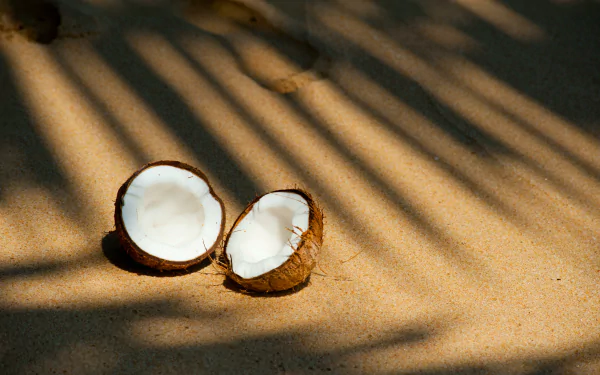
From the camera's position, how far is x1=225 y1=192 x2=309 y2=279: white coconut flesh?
2.32 metres

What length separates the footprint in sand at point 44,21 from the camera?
11.4ft

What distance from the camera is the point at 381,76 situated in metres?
3.58

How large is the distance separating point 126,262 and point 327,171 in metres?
0.98

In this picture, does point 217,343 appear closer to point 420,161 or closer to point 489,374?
point 489,374

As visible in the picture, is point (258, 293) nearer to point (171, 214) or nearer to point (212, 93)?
point (171, 214)

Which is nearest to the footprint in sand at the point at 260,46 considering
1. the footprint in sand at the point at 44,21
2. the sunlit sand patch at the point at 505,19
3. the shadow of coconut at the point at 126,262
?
the footprint in sand at the point at 44,21

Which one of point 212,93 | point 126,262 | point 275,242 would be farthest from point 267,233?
point 212,93

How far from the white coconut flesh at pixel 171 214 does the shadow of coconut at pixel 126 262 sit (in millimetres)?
96

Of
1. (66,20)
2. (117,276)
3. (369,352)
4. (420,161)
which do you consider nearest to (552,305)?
(369,352)

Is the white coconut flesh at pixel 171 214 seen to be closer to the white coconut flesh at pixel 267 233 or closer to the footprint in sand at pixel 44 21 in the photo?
the white coconut flesh at pixel 267 233

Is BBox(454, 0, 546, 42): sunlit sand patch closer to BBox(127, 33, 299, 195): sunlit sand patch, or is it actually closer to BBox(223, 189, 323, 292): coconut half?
BBox(127, 33, 299, 195): sunlit sand patch

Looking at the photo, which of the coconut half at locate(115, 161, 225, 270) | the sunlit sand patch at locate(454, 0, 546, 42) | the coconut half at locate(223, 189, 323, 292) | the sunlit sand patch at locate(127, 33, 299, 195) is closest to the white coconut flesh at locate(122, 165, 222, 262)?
the coconut half at locate(115, 161, 225, 270)

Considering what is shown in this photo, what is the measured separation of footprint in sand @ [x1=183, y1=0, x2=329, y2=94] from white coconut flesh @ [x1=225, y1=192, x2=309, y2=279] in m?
1.10

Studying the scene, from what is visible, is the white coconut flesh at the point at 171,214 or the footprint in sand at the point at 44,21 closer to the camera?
the white coconut flesh at the point at 171,214
